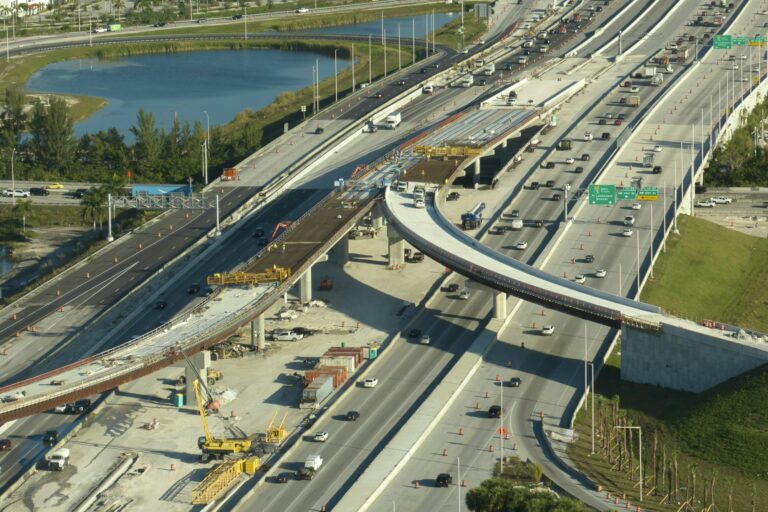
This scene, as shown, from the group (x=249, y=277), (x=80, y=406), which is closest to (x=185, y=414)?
(x=80, y=406)

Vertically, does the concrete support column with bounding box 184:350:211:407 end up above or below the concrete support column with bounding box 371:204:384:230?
below

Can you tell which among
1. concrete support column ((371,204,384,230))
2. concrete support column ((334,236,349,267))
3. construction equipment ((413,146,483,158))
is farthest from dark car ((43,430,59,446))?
construction equipment ((413,146,483,158))

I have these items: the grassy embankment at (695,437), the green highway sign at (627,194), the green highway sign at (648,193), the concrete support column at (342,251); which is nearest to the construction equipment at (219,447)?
the grassy embankment at (695,437)

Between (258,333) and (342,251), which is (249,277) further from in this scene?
(342,251)

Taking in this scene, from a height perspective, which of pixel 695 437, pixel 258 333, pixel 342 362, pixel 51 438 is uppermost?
pixel 258 333

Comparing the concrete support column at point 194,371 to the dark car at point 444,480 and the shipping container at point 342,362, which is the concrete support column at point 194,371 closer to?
the shipping container at point 342,362

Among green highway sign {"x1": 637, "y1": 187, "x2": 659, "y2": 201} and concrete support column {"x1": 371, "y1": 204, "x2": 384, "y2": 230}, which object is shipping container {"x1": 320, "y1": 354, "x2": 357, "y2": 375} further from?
green highway sign {"x1": 637, "y1": 187, "x2": 659, "y2": 201}
